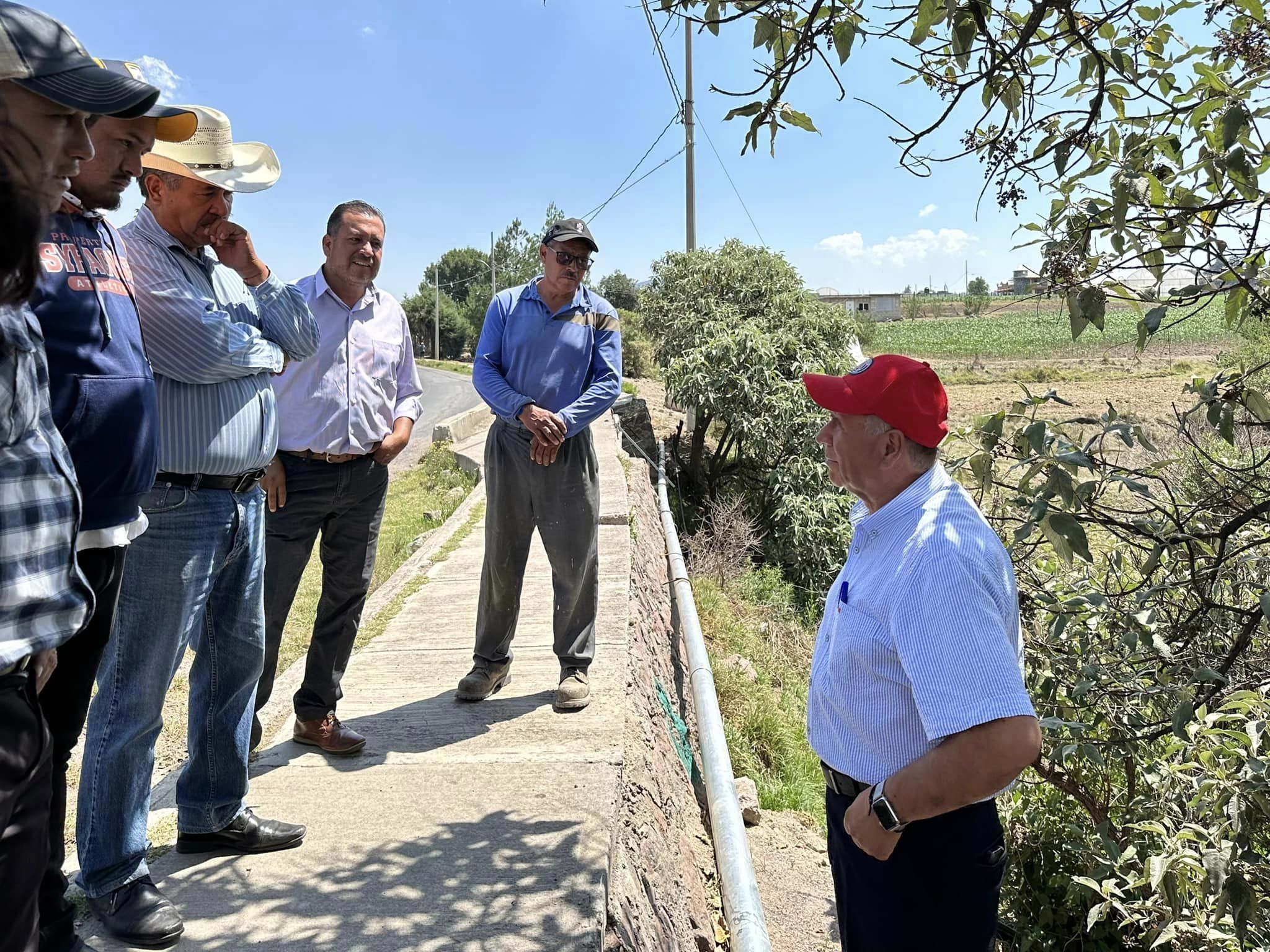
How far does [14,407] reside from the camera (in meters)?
1.49

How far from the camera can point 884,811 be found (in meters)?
1.91

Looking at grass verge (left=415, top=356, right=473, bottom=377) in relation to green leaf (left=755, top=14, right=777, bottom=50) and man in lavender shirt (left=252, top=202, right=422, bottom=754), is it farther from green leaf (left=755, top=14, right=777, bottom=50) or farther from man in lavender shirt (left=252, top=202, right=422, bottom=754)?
green leaf (left=755, top=14, right=777, bottom=50)

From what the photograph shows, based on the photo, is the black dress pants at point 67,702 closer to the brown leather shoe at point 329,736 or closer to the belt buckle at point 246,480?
the belt buckle at point 246,480

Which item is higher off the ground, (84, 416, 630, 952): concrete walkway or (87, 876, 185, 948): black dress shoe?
(87, 876, 185, 948): black dress shoe

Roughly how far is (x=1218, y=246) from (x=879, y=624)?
172 cm

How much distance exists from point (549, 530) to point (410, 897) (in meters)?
1.82

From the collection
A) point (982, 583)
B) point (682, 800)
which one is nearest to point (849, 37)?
point (982, 583)

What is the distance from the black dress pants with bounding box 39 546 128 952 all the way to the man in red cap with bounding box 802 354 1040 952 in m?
1.74

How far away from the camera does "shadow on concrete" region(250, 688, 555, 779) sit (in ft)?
11.8

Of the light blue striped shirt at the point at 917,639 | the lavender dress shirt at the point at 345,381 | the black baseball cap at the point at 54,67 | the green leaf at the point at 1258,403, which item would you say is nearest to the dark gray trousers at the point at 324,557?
the lavender dress shirt at the point at 345,381

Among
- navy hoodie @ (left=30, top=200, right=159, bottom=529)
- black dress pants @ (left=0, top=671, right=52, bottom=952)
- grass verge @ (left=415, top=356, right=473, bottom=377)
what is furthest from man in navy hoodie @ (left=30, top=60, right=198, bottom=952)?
grass verge @ (left=415, top=356, right=473, bottom=377)

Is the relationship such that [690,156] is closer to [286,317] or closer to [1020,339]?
[286,317]

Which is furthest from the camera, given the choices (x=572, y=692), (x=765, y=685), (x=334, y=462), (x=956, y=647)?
(x=765, y=685)

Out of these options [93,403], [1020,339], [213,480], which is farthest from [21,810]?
[1020,339]
